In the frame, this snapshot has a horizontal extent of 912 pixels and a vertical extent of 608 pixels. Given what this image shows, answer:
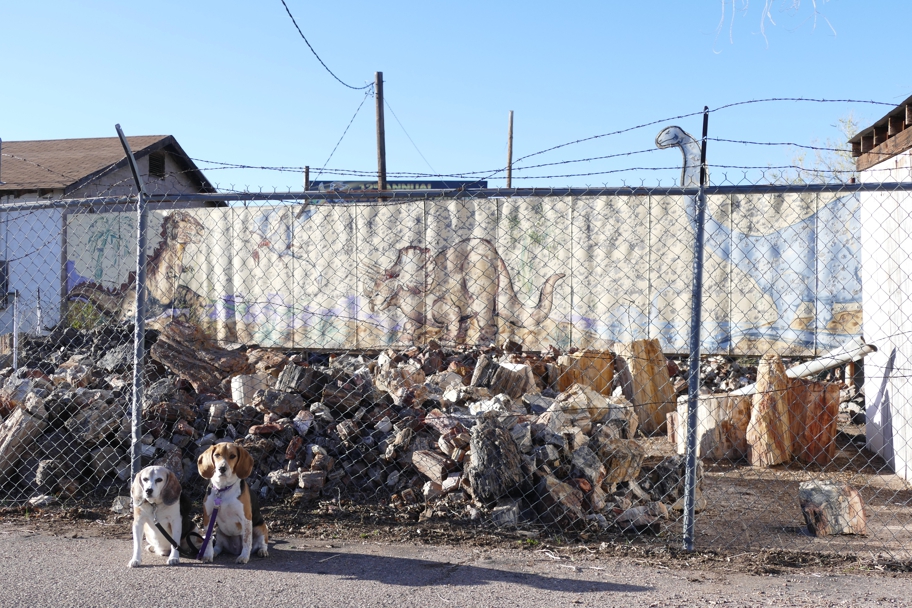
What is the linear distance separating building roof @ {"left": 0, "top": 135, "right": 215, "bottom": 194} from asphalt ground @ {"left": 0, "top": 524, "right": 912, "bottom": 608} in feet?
39.4

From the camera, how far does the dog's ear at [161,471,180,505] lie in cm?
373

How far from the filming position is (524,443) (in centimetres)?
525

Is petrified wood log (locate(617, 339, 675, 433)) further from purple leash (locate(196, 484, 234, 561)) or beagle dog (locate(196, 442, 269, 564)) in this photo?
purple leash (locate(196, 484, 234, 561))

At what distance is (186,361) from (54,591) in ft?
19.8

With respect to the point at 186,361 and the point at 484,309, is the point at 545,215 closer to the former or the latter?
the point at 484,309

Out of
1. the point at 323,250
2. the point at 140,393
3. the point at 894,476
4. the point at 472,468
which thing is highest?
the point at 323,250

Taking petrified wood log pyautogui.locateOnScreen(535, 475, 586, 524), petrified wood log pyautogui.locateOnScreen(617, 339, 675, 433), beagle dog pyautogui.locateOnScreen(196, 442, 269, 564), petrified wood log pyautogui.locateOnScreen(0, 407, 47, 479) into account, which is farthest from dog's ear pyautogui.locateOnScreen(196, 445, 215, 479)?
petrified wood log pyautogui.locateOnScreen(617, 339, 675, 433)

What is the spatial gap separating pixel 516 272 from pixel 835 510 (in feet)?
26.4

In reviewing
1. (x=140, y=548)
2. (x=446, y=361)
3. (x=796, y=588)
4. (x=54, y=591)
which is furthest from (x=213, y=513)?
(x=446, y=361)

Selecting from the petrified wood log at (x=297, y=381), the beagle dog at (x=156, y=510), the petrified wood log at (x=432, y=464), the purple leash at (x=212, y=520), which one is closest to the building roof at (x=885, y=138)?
the petrified wood log at (x=432, y=464)

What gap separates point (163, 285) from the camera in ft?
46.5

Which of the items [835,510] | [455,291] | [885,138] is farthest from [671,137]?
[835,510]

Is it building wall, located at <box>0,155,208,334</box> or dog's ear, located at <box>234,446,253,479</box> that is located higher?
building wall, located at <box>0,155,208,334</box>

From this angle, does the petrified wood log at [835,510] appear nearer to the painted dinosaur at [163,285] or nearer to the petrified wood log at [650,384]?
the petrified wood log at [650,384]
